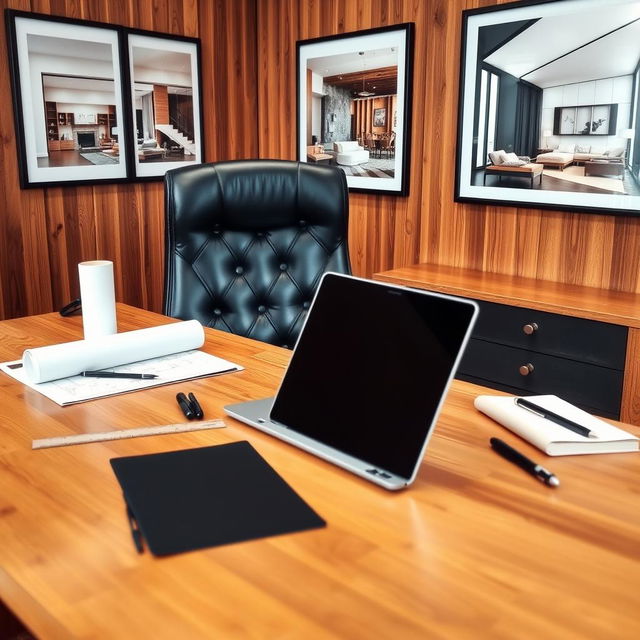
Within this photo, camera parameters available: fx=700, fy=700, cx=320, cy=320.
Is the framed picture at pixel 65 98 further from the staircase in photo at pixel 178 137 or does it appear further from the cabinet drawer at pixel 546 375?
the cabinet drawer at pixel 546 375

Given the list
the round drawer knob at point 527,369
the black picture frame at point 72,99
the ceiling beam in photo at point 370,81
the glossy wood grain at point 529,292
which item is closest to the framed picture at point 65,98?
the black picture frame at point 72,99

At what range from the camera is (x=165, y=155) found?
3691 millimetres

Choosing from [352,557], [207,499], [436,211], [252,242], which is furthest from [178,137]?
[352,557]

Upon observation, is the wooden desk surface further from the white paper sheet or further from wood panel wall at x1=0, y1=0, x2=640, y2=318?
wood panel wall at x1=0, y1=0, x2=640, y2=318

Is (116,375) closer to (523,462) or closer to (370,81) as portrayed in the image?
(523,462)

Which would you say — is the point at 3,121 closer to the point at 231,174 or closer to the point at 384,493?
the point at 231,174

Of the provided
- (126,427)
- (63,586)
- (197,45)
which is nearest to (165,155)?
(197,45)

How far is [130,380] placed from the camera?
57.5 inches

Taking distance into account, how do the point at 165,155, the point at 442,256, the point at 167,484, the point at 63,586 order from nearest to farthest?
the point at 63,586, the point at 167,484, the point at 442,256, the point at 165,155

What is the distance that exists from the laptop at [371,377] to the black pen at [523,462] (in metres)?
0.19

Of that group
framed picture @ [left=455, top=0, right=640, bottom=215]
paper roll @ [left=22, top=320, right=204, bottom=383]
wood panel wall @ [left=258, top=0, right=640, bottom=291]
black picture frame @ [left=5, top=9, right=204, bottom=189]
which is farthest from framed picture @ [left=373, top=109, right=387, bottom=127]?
paper roll @ [left=22, top=320, right=204, bottom=383]

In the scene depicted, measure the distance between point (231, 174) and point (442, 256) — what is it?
1.48 metres

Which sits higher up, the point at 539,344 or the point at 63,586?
the point at 63,586

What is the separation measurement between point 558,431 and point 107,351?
3.03 feet
